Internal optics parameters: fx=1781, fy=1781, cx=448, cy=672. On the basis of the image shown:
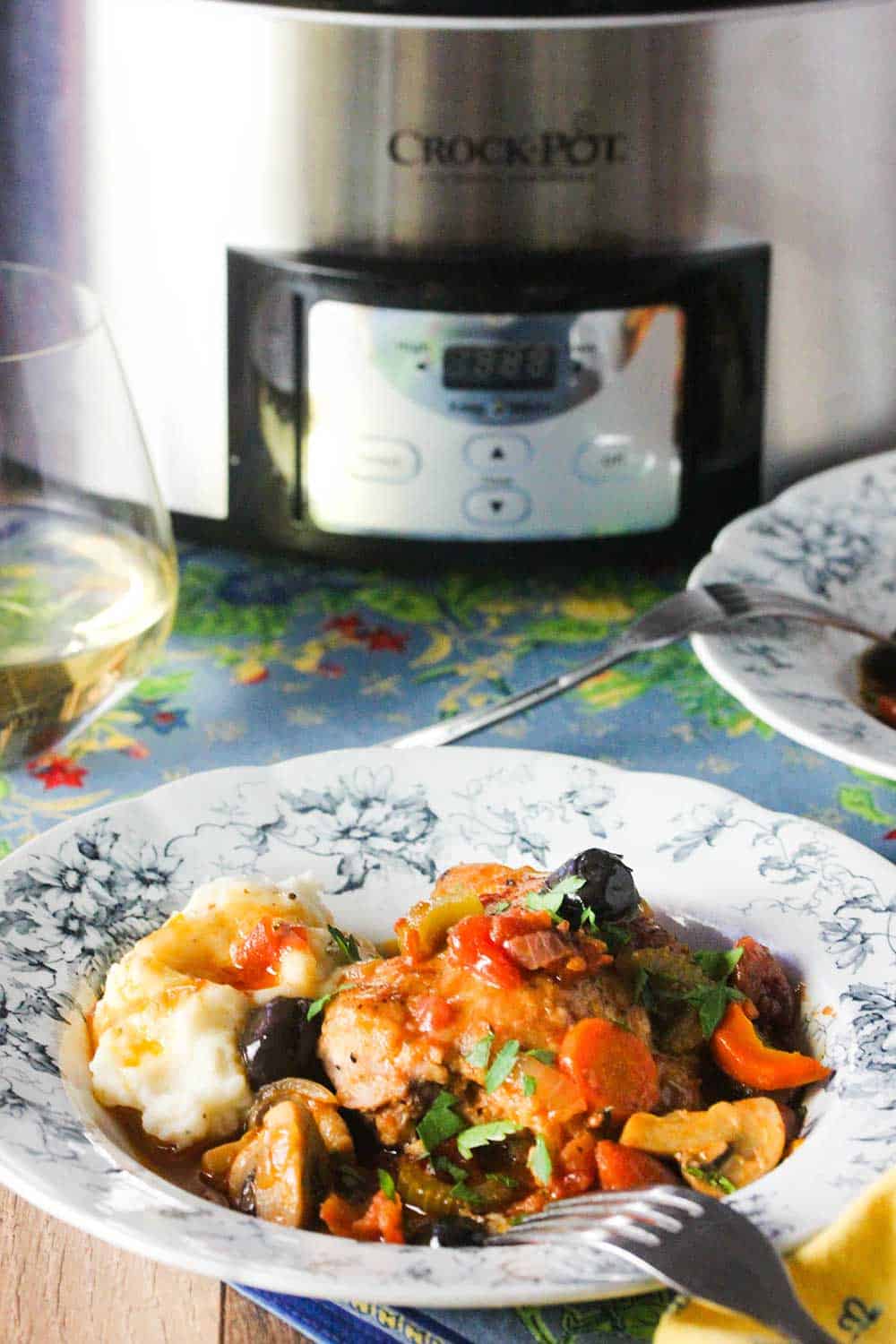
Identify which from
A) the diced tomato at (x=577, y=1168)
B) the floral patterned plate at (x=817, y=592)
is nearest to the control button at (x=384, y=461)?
the floral patterned plate at (x=817, y=592)

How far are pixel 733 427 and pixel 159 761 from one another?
53cm

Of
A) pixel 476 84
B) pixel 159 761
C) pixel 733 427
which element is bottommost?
pixel 159 761

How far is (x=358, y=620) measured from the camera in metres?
1.49

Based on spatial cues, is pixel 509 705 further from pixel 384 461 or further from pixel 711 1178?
pixel 711 1178

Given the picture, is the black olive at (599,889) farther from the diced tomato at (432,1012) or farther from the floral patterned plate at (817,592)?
the floral patterned plate at (817,592)

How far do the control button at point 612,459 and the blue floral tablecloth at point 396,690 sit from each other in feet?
0.44

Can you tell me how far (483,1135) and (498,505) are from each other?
2.09 feet

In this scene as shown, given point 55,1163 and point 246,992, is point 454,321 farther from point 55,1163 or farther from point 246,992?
point 55,1163

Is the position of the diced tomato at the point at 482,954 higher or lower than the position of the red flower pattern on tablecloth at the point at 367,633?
higher

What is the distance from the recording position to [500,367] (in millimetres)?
1352

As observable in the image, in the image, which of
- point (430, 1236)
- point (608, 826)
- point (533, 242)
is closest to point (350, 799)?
point (608, 826)

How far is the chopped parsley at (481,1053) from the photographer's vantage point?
876 millimetres

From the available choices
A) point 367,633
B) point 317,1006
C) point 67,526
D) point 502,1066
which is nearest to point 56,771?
point 67,526

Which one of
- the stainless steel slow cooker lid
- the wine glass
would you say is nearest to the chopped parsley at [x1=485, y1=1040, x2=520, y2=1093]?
the wine glass
